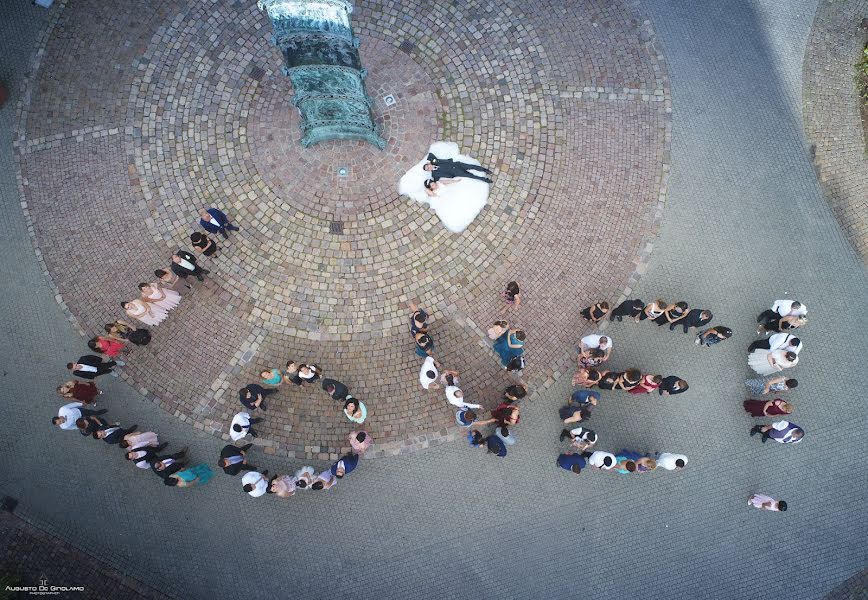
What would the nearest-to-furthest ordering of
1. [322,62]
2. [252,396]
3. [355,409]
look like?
[322,62] < [355,409] < [252,396]

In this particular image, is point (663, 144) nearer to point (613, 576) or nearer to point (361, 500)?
point (613, 576)

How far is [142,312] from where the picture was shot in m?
10.6

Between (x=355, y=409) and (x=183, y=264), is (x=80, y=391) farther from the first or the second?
(x=355, y=409)

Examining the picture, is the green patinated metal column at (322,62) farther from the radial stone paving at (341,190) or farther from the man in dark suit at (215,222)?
the man in dark suit at (215,222)

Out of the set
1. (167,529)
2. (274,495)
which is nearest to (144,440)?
(167,529)

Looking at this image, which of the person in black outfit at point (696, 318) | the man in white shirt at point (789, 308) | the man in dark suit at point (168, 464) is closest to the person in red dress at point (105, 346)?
the man in dark suit at point (168, 464)

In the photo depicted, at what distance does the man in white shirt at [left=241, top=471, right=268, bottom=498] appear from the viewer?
406 inches

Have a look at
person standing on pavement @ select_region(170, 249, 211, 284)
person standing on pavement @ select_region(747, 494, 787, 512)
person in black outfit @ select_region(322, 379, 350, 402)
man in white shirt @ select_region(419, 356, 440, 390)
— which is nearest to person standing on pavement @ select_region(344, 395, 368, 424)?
person in black outfit @ select_region(322, 379, 350, 402)

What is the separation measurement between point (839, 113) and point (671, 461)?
9.32 m

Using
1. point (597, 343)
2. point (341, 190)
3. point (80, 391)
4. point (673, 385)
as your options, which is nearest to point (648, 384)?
point (673, 385)

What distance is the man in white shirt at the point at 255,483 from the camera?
10.3 meters

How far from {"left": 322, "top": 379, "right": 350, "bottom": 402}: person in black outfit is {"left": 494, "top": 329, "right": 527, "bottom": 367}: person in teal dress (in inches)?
132

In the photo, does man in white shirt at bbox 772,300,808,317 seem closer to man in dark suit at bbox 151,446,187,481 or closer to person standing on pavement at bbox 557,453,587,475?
person standing on pavement at bbox 557,453,587,475

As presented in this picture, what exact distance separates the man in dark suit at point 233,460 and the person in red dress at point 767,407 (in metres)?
10.7
